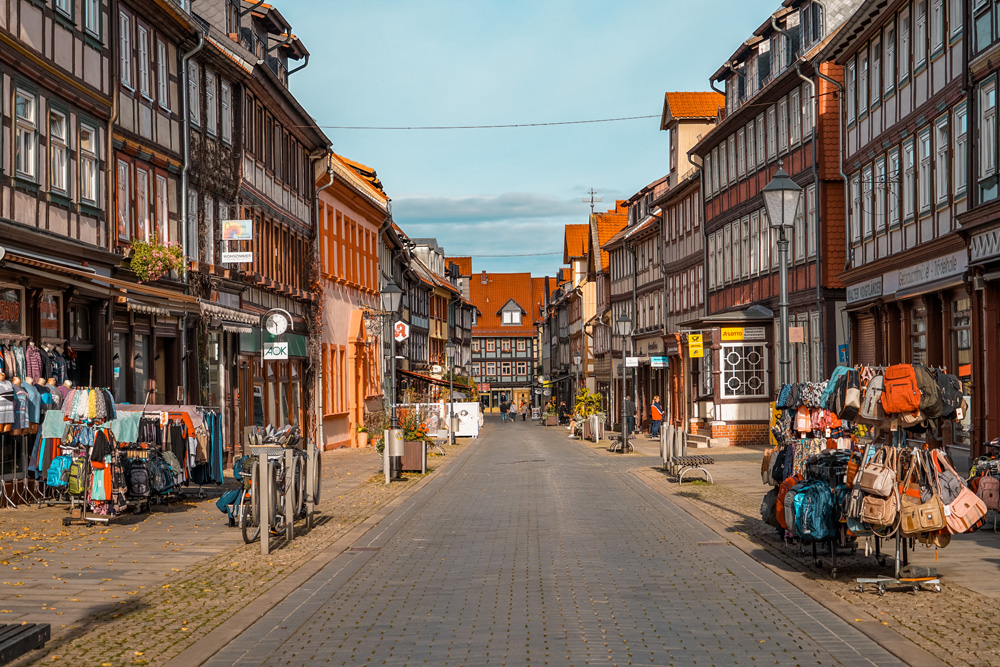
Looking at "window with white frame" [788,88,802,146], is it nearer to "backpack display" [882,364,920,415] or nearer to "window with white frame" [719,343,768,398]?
"window with white frame" [719,343,768,398]

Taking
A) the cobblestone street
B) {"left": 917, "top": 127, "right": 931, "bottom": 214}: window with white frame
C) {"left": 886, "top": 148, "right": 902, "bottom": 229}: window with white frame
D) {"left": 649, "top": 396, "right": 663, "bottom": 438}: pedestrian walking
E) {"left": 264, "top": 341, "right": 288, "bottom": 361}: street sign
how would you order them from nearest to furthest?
the cobblestone street, {"left": 917, "top": 127, "right": 931, "bottom": 214}: window with white frame, {"left": 264, "top": 341, "right": 288, "bottom": 361}: street sign, {"left": 886, "top": 148, "right": 902, "bottom": 229}: window with white frame, {"left": 649, "top": 396, "right": 663, "bottom": 438}: pedestrian walking

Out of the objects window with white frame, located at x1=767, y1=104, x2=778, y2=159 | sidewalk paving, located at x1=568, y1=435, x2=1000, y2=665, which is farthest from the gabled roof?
sidewalk paving, located at x1=568, y1=435, x2=1000, y2=665

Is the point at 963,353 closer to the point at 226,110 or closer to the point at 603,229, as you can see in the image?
the point at 226,110

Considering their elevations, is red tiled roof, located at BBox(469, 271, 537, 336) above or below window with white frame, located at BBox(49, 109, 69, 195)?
above

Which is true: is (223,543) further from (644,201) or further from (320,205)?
(644,201)

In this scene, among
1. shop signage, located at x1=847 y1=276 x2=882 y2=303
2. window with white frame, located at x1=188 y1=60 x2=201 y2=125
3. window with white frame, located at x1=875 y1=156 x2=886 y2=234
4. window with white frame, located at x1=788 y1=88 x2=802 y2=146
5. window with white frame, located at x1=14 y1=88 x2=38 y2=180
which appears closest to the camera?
window with white frame, located at x1=14 y1=88 x2=38 y2=180

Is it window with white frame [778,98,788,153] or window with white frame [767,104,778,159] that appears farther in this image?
window with white frame [767,104,778,159]

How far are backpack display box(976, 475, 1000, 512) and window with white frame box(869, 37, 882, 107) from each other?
16433 mm

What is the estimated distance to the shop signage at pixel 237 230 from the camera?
84.8 feet

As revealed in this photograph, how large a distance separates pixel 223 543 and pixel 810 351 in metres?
24.8

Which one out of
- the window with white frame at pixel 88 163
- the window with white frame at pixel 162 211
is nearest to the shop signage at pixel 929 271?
the window with white frame at pixel 162 211

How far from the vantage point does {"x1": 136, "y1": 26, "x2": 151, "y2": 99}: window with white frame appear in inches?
939

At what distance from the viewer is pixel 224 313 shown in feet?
79.1

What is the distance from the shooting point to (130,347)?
915 inches
